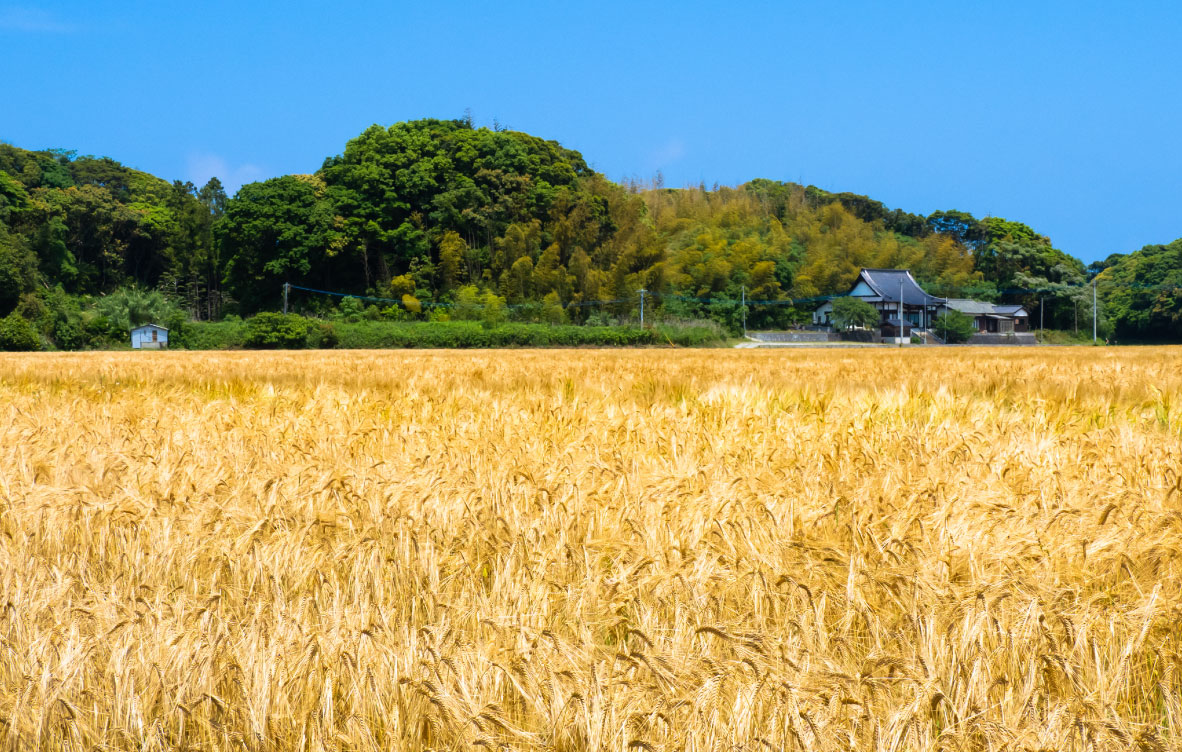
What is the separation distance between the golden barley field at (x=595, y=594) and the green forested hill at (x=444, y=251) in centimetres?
5814

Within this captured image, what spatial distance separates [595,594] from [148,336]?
63.2 metres

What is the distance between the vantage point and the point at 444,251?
221 ft

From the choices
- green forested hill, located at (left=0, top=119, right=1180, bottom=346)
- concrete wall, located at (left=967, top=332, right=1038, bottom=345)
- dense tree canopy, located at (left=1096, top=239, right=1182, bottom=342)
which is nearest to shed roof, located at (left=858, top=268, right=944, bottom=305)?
green forested hill, located at (left=0, top=119, right=1180, bottom=346)

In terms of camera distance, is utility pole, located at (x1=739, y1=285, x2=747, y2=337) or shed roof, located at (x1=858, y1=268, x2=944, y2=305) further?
shed roof, located at (x1=858, y1=268, x2=944, y2=305)

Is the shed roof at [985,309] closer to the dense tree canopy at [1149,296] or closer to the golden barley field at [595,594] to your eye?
the dense tree canopy at [1149,296]

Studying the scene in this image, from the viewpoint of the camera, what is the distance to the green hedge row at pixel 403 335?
173 feet

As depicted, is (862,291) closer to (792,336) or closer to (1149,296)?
(792,336)

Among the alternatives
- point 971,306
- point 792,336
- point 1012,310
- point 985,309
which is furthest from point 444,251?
point 1012,310

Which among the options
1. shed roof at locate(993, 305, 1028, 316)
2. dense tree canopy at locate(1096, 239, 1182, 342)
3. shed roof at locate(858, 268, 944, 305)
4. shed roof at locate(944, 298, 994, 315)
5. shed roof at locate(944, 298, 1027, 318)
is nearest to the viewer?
dense tree canopy at locate(1096, 239, 1182, 342)

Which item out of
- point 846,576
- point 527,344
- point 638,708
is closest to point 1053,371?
point 846,576

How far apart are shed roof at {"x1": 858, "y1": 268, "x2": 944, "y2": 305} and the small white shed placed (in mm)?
57650

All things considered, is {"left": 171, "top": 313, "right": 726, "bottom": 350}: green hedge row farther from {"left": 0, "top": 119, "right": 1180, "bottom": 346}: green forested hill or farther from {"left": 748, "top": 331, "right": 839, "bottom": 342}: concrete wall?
{"left": 748, "top": 331, "right": 839, "bottom": 342}: concrete wall

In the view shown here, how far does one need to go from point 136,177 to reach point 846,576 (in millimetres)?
110157

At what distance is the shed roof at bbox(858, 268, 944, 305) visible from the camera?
77.5m
